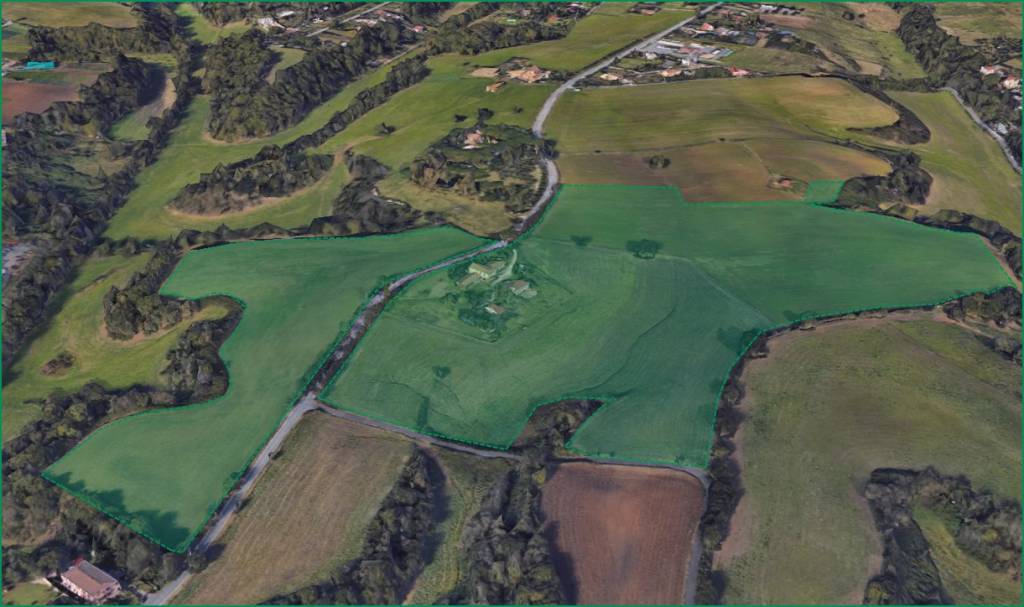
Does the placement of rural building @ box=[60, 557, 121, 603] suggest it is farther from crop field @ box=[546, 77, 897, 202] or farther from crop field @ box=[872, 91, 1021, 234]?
crop field @ box=[872, 91, 1021, 234]

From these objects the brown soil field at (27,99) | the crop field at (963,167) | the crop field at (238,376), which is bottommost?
the crop field at (963,167)

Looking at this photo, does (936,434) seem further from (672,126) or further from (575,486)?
(672,126)

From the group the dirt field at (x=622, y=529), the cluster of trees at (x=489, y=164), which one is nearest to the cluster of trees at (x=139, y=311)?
the cluster of trees at (x=489, y=164)

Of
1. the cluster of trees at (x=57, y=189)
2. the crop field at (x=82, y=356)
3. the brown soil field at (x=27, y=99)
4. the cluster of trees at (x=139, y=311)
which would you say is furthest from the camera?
the brown soil field at (x=27, y=99)

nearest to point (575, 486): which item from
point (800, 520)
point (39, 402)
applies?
point (800, 520)

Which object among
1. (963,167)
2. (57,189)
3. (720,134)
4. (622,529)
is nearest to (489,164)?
(720,134)

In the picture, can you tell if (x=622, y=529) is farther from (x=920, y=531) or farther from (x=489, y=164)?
(x=489, y=164)

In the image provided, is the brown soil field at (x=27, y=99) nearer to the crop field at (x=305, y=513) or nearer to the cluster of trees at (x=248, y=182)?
the cluster of trees at (x=248, y=182)
